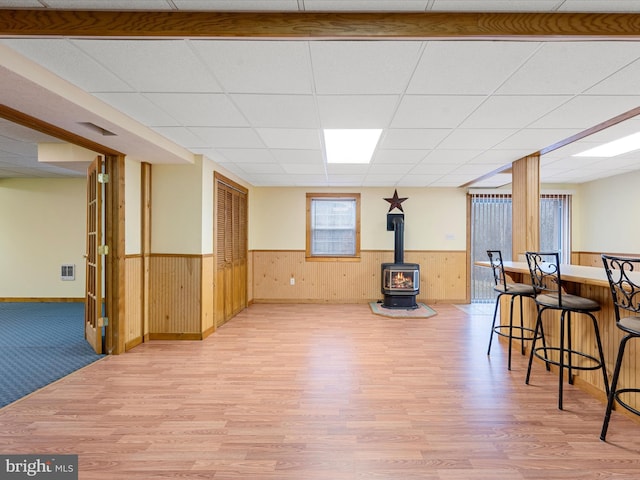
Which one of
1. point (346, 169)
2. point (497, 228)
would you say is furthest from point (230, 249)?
point (497, 228)

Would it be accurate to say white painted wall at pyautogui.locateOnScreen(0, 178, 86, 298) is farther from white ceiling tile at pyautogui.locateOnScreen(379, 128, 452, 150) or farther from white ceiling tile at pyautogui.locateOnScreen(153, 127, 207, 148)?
white ceiling tile at pyautogui.locateOnScreen(379, 128, 452, 150)

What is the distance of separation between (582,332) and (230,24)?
331 centimetres

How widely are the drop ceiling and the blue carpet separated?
2.12m

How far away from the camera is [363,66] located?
6.62ft

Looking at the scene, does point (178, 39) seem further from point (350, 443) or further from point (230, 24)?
point (350, 443)

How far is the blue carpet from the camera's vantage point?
2.86 metres

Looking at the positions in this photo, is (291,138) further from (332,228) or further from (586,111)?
(332,228)

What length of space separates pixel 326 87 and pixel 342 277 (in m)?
4.59

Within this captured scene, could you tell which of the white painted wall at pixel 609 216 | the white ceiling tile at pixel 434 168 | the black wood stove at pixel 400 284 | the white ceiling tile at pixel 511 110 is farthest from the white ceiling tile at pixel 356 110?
the white painted wall at pixel 609 216

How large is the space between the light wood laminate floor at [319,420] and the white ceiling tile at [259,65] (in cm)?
219

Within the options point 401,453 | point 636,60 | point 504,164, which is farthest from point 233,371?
point 504,164

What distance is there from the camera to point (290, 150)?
3867 mm
